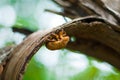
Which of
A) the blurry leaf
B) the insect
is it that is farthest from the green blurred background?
the insect

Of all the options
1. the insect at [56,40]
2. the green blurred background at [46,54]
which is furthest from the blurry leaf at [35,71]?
the insect at [56,40]

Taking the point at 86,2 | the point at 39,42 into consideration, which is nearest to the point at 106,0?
the point at 86,2

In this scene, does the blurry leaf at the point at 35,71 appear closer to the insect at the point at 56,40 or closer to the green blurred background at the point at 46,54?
the green blurred background at the point at 46,54

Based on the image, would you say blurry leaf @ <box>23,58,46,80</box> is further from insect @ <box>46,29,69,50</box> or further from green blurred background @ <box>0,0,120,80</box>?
insect @ <box>46,29,69,50</box>

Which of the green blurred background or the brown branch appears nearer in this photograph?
the brown branch

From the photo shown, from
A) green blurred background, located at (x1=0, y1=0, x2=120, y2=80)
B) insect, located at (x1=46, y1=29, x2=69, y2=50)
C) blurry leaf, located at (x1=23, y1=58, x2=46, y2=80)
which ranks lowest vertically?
insect, located at (x1=46, y1=29, x2=69, y2=50)

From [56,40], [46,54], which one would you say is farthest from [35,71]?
[56,40]

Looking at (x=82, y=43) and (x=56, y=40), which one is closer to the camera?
(x=56, y=40)

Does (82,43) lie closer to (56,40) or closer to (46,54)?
(46,54)

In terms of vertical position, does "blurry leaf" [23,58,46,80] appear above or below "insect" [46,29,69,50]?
above
